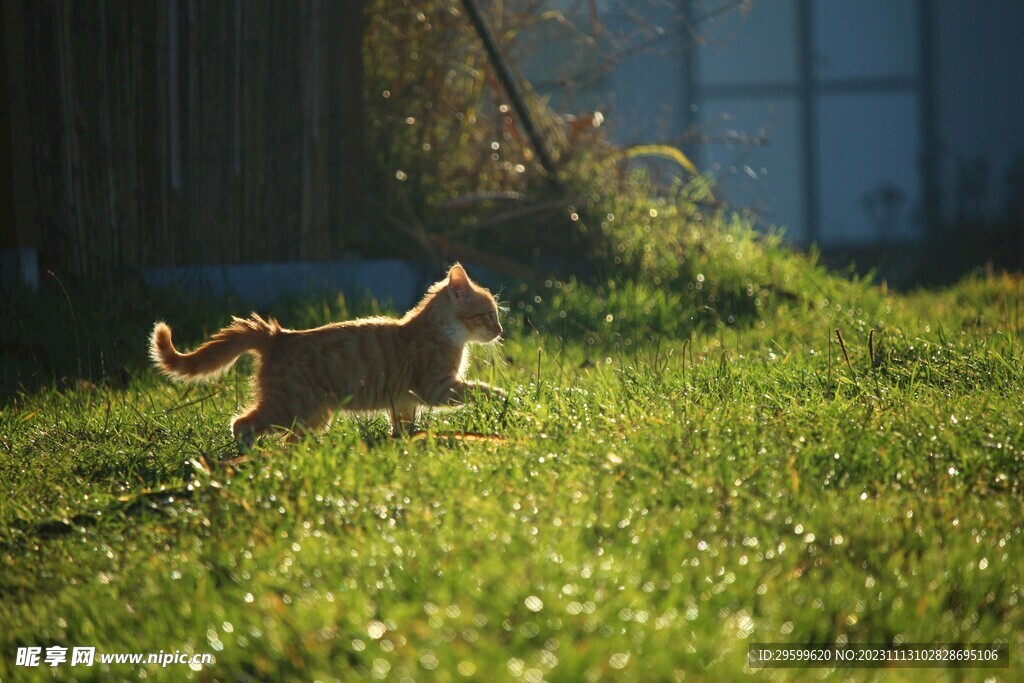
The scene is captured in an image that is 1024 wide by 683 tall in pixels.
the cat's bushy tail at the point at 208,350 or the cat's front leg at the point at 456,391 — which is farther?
the cat's front leg at the point at 456,391

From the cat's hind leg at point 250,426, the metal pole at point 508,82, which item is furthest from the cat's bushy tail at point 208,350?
the metal pole at point 508,82

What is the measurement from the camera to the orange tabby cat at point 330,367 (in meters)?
4.03

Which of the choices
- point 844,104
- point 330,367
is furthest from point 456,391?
point 844,104

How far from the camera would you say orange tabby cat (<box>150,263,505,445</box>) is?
159 inches

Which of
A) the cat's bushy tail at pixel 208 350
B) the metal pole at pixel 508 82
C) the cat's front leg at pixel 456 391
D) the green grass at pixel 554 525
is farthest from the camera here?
the metal pole at pixel 508 82

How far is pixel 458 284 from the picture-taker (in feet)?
15.6

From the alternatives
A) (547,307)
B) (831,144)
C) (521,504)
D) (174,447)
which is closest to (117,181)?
(547,307)

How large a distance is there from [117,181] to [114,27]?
36.4 inches

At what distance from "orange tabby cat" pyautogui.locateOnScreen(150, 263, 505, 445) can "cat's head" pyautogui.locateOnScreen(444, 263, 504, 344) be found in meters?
0.15

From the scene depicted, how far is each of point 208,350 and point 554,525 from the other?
1.76 m

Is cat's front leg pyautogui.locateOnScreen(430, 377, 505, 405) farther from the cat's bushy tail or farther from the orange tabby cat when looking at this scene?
the cat's bushy tail

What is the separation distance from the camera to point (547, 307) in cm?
706

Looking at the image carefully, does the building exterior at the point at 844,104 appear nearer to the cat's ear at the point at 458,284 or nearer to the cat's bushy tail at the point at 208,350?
the cat's ear at the point at 458,284

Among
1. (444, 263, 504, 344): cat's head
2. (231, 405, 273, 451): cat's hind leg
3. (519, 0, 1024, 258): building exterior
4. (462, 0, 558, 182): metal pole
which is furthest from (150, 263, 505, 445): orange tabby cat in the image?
(519, 0, 1024, 258): building exterior
